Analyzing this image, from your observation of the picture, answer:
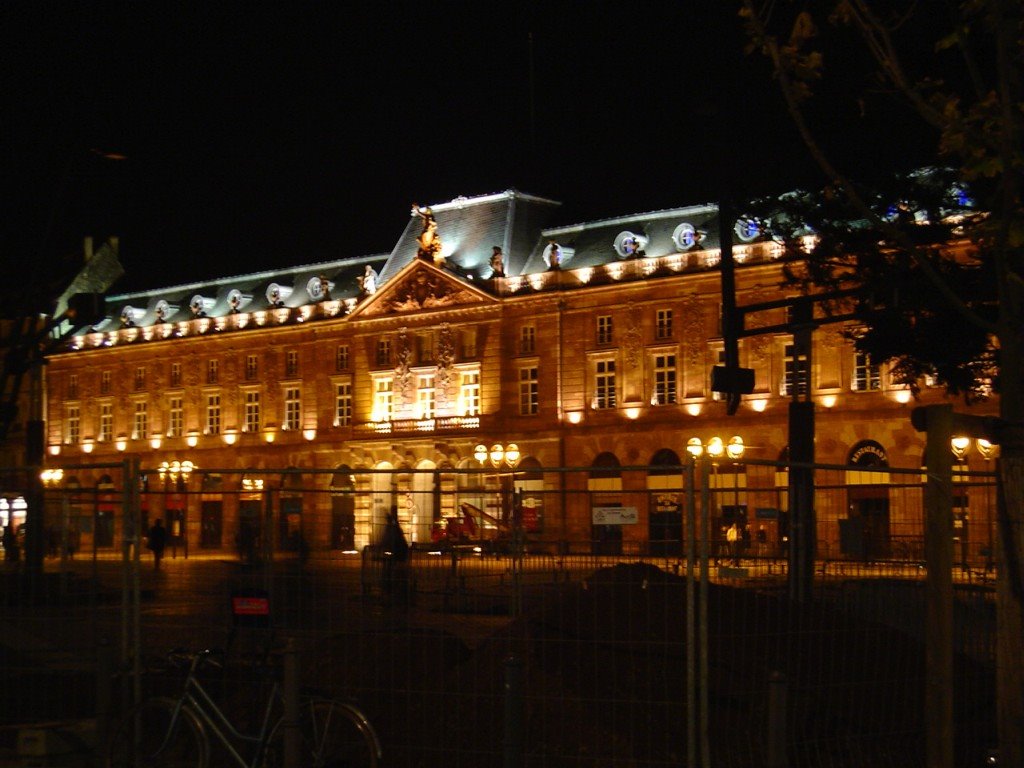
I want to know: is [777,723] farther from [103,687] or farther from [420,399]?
[420,399]

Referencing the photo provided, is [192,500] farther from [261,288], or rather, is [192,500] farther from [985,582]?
[261,288]

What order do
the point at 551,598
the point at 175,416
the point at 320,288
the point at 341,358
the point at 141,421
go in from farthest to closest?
the point at 141,421 → the point at 175,416 → the point at 320,288 → the point at 341,358 → the point at 551,598

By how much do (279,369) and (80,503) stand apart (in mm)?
56647

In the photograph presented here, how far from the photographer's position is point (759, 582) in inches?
345

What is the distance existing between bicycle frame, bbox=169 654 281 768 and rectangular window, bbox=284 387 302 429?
2227 inches

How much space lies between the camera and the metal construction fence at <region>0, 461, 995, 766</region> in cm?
877

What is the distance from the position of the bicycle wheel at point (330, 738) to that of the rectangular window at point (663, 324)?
4527 centimetres

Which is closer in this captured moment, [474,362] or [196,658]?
[196,658]

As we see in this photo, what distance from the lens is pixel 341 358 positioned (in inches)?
2517

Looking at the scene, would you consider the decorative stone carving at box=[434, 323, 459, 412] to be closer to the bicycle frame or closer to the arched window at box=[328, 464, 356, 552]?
the arched window at box=[328, 464, 356, 552]

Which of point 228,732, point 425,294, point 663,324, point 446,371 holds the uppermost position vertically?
point 425,294

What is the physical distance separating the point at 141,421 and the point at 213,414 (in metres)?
5.47

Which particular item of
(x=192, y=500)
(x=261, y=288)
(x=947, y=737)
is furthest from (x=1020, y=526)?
(x=261, y=288)

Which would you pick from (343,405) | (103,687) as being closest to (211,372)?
(343,405)
